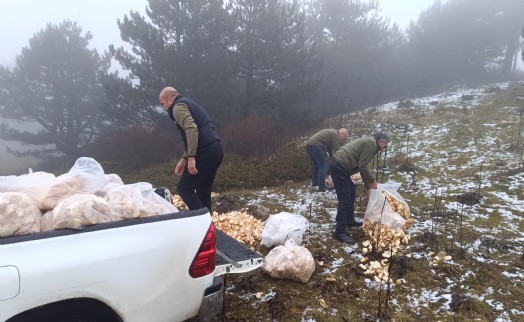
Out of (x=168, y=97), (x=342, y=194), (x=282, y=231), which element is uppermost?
(x=168, y=97)

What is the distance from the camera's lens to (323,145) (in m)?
7.25

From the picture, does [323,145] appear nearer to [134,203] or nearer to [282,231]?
[282,231]

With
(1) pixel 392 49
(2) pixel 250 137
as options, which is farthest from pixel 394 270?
(1) pixel 392 49

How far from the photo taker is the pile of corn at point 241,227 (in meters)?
4.88

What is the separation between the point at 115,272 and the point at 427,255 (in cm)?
381

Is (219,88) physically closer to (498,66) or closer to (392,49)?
(392,49)

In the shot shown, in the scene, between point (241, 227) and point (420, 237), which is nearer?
point (420, 237)

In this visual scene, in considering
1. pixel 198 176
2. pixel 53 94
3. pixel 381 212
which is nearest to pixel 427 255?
pixel 381 212

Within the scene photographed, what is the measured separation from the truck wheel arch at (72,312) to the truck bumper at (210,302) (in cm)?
52

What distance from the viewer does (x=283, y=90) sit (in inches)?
678

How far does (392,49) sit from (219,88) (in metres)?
17.0

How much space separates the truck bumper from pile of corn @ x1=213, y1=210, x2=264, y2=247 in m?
2.41

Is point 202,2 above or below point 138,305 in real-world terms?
above

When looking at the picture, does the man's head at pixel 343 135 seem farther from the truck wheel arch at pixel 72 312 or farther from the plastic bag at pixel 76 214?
the truck wheel arch at pixel 72 312
